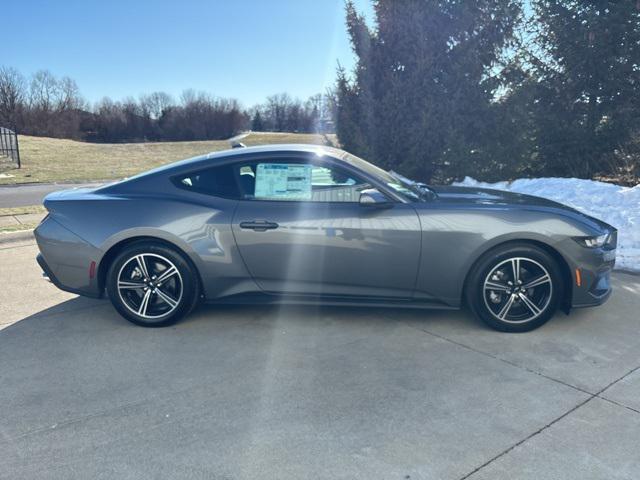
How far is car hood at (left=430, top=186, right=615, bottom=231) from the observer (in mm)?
3730

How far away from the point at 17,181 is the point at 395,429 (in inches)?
753

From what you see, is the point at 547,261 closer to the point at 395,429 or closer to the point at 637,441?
the point at 637,441

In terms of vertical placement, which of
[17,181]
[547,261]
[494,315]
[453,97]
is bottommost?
[17,181]

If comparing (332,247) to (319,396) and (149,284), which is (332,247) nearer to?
(319,396)

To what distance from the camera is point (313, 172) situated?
3.82 metres

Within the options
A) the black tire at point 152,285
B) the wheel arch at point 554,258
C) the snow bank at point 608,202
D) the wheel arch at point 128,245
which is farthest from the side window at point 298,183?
the snow bank at point 608,202

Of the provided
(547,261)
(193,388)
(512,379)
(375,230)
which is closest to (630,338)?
(547,261)

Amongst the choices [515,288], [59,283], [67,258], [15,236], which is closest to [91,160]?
[15,236]

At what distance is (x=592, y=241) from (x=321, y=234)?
80.9 inches

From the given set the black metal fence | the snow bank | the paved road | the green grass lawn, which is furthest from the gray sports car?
the black metal fence

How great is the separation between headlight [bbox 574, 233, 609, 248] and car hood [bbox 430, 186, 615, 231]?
0.27ft

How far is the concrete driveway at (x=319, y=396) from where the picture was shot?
7.59ft

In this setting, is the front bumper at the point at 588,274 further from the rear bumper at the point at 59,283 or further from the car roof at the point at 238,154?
the rear bumper at the point at 59,283

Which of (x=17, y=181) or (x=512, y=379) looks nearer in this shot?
(x=512, y=379)
